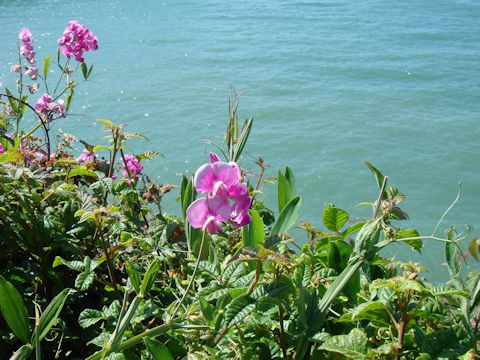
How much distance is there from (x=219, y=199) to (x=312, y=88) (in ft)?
15.4

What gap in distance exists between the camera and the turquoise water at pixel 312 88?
13.2ft

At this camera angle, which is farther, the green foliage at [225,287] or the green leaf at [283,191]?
the green leaf at [283,191]

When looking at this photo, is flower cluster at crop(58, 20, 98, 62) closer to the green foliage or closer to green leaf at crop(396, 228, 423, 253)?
the green foliage

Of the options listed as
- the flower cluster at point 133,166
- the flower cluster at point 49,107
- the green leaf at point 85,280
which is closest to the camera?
the green leaf at point 85,280

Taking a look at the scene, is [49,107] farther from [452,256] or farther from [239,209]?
[452,256]

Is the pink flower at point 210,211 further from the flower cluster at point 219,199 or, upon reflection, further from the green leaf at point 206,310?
the green leaf at point 206,310

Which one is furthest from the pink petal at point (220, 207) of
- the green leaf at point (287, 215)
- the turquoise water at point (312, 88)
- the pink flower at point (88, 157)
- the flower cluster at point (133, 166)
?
the turquoise water at point (312, 88)

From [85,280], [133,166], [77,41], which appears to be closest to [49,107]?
[77,41]

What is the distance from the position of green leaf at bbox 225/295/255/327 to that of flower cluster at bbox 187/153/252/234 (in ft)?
0.37

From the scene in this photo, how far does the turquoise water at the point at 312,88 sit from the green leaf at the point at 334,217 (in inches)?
79.3

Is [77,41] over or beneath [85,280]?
over

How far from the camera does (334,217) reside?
125cm

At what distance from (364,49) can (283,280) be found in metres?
6.00

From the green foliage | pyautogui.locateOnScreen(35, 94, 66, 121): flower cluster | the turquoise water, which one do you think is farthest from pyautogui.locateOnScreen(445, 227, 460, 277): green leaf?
the turquoise water
